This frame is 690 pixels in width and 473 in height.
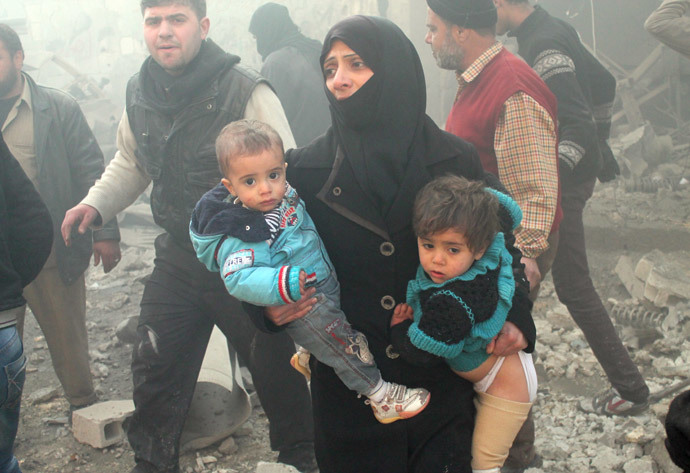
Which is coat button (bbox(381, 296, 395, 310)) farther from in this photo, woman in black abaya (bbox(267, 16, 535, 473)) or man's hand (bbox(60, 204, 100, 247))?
man's hand (bbox(60, 204, 100, 247))

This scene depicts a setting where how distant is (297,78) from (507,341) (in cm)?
396

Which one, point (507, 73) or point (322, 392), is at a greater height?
point (507, 73)

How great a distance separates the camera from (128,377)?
448 centimetres

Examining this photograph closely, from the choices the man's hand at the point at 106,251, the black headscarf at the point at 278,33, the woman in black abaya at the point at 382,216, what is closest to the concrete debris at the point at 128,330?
the man's hand at the point at 106,251

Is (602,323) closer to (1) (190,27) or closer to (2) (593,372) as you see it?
(2) (593,372)

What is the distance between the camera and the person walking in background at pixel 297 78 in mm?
5387

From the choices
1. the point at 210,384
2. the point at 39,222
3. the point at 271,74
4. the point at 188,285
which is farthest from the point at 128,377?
the point at 271,74

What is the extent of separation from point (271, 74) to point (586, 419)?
12.2 feet

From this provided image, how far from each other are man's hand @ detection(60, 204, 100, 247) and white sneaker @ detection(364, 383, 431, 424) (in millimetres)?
1846

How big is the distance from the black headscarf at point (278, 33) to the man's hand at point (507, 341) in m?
4.17

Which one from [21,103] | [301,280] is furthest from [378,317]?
[21,103]

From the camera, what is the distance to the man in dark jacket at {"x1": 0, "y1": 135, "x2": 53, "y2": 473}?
2.19 m

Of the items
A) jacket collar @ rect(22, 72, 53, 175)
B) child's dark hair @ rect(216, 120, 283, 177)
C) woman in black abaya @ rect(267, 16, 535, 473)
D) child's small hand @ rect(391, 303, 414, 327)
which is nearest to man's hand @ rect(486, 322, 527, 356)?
woman in black abaya @ rect(267, 16, 535, 473)

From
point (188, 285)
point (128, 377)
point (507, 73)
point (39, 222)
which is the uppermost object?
point (507, 73)
